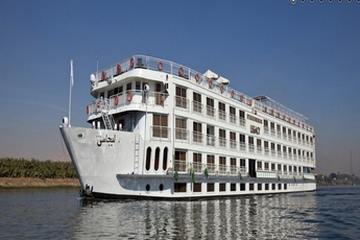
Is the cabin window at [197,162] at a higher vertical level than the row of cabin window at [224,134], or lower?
lower

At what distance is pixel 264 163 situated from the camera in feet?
147

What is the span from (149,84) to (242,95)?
14684mm

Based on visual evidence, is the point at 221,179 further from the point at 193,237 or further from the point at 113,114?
the point at 193,237

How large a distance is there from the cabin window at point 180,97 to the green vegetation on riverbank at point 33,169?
1451 inches

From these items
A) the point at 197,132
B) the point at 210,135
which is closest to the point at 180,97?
the point at 197,132

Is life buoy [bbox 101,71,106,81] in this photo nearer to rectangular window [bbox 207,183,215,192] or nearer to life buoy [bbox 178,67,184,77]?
life buoy [bbox 178,67,184,77]

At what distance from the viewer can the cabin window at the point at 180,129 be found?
3069cm

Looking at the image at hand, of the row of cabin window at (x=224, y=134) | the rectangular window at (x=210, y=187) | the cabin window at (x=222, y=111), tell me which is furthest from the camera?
the cabin window at (x=222, y=111)

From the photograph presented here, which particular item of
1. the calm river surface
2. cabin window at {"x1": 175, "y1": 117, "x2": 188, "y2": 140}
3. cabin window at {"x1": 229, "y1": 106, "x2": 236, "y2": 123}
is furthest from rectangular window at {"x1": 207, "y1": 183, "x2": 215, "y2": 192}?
the calm river surface

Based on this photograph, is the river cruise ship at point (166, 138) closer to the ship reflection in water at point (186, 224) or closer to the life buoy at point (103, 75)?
the life buoy at point (103, 75)

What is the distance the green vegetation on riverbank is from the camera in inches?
2562

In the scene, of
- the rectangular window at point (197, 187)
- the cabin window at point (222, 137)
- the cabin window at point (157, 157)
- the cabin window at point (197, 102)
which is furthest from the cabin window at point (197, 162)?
the cabin window at point (157, 157)

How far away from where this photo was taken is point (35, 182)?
67.8 meters

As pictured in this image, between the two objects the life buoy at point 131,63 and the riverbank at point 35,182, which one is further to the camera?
the riverbank at point 35,182
